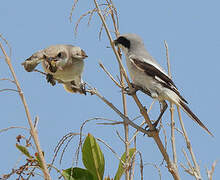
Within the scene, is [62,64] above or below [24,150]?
above

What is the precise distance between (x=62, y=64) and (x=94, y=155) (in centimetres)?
129

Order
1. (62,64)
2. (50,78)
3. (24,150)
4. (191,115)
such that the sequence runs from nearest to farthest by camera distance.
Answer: (24,150) → (191,115) → (50,78) → (62,64)

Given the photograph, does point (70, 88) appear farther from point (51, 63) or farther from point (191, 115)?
point (191, 115)

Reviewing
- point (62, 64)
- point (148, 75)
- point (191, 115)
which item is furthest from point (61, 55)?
point (191, 115)

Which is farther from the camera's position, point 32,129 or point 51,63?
point 51,63

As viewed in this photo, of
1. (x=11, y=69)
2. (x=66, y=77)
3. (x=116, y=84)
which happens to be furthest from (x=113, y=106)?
(x=66, y=77)

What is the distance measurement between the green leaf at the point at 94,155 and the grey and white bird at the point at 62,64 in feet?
3.12

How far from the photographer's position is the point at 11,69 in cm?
153

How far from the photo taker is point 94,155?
6.54 feet

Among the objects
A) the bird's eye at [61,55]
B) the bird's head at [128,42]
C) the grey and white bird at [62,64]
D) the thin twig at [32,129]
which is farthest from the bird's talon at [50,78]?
the thin twig at [32,129]

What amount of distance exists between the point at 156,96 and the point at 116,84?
31.9 inches

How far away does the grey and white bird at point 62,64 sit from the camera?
2.85 metres

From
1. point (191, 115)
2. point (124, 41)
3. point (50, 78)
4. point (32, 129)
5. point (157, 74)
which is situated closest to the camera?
point (32, 129)

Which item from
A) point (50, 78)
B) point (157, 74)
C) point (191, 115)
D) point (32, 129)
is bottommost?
point (32, 129)
